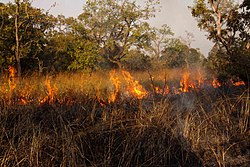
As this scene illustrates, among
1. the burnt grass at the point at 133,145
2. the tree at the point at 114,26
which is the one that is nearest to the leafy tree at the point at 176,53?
the tree at the point at 114,26

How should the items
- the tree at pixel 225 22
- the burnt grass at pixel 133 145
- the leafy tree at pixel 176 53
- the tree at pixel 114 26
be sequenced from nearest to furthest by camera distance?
1. the burnt grass at pixel 133 145
2. the tree at pixel 225 22
3. the tree at pixel 114 26
4. the leafy tree at pixel 176 53

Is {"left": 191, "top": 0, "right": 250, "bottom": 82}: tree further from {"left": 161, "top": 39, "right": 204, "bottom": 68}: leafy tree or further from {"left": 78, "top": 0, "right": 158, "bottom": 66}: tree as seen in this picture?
{"left": 161, "top": 39, "right": 204, "bottom": 68}: leafy tree

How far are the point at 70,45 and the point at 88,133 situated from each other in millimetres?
15524

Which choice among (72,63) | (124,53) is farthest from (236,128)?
(124,53)

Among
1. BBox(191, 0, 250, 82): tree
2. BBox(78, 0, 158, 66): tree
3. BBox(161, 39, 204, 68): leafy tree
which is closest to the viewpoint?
BBox(191, 0, 250, 82): tree

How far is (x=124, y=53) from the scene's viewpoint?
2378 centimetres

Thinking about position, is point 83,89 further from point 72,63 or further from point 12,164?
point 72,63

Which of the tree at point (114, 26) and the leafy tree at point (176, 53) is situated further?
the leafy tree at point (176, 53)

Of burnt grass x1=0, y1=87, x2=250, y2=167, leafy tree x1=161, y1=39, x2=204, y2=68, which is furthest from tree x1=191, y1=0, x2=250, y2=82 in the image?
leafy tree x1=161, y1=39, x2=204, y2=68

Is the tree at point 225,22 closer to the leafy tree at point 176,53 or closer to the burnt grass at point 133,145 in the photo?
the burnt grass at point 133,145

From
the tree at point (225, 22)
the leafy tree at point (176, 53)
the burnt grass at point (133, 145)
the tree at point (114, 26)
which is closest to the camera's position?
the burnt grass at point (133, 145)

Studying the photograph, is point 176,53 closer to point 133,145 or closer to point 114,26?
point 114,26

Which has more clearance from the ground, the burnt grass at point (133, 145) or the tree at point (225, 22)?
the tree at point (225, 22)

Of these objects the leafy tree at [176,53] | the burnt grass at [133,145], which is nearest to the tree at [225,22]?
the burnt grass at [133,145]
